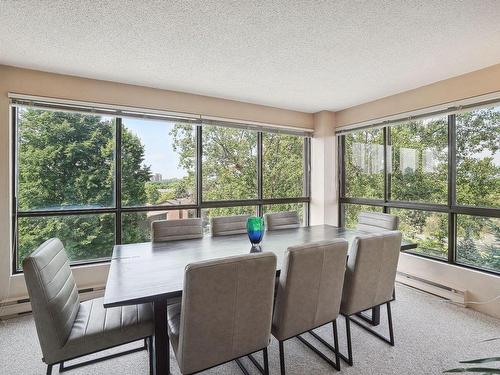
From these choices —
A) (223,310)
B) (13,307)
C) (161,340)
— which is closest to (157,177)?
(13,307)

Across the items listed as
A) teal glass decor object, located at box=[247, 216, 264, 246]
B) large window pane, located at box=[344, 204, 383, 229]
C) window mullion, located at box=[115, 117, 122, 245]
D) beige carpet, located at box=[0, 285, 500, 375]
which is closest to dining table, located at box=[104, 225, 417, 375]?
teal glass decor object, located at box=[247, 216, 264, 246]

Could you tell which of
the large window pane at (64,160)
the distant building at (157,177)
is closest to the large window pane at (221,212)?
the distant building at (157,177)

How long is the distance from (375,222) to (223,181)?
2054mm

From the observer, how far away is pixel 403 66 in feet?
8.69

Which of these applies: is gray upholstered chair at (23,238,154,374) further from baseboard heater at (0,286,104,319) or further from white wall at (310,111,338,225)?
white wall at (310,111,338,225)

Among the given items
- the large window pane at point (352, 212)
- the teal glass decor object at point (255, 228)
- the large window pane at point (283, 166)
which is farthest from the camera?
the large window pane at point (283, 166)

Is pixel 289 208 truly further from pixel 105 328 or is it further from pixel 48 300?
pixel 48 300

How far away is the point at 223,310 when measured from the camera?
4.66 ft

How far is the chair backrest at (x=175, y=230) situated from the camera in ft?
8.57

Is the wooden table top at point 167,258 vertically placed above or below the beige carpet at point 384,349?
above

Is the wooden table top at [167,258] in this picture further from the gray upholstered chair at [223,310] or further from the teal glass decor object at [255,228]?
the gray upholstered chair at [223,310]

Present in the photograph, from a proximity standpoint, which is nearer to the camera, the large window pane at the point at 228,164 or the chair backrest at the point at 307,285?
the chair backrest at the point at 307,285

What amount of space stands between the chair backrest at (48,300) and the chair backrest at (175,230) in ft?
3.29

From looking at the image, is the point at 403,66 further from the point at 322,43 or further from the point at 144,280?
the point at 144,280
